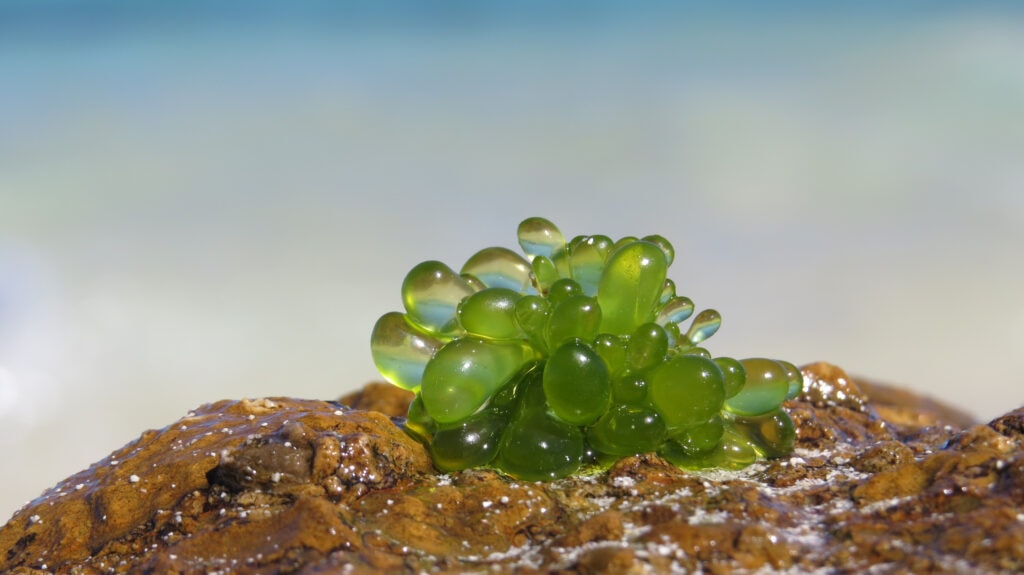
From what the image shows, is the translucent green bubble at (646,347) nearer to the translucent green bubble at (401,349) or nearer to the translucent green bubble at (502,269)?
the translucent green bubble at (502,269)

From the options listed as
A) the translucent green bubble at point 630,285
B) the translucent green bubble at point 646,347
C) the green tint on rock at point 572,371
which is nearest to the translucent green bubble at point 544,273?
the green tint on rock at point 572,371

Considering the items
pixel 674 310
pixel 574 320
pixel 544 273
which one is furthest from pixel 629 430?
pixel 544 273

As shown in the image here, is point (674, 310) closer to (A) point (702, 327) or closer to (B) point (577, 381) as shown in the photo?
(A) point (702, 327)

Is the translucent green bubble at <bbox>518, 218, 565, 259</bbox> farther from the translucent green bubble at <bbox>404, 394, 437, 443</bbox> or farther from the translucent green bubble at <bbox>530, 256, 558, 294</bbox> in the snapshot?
the translucent green bubble at <bbox>404, 394, 437, 443</bbox>

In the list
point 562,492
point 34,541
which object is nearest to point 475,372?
point 562,492

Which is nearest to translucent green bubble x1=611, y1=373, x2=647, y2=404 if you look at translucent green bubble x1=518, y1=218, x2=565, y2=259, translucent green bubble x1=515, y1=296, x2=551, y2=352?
translucent green bubble x1=515, y1=296, x2=551, y2=352
